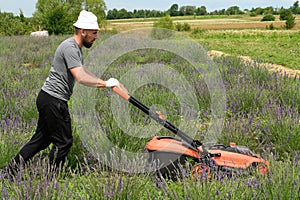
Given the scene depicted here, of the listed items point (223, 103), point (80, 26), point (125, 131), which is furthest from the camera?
point (223, 103)

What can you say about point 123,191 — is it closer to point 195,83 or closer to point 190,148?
point 190,148

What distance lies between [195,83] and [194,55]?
13.6 ft

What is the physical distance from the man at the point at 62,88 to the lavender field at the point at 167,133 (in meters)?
0.21

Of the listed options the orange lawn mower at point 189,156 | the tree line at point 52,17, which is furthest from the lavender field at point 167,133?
the tree line at point 52,17

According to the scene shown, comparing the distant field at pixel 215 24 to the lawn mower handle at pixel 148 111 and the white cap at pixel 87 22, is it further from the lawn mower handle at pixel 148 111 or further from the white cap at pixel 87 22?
the lawn mower handle at pixel 148 111

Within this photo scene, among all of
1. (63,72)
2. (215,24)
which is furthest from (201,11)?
(63,72)

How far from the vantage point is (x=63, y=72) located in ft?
11.2

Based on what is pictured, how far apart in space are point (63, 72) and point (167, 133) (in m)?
1.42

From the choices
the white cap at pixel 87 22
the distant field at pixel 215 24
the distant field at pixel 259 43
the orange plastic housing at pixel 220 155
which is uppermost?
the white cap at pixel 87 22

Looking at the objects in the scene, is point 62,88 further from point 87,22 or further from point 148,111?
point 148,111

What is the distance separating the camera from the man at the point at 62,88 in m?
3.28

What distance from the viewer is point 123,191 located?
8.95ft

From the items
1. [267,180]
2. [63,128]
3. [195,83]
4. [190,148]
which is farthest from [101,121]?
[195,83]

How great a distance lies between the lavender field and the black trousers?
161 mm
